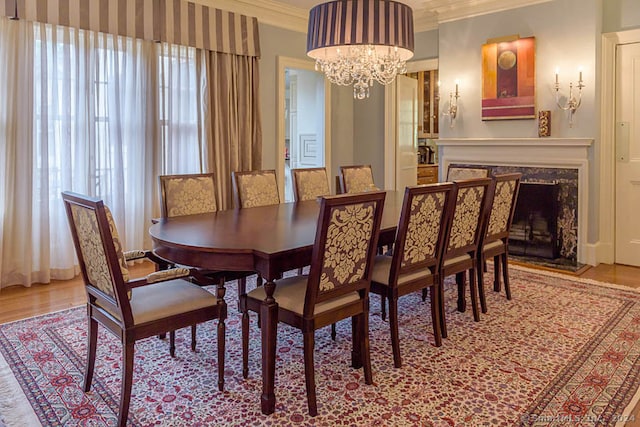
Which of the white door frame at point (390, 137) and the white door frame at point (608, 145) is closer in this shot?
the white door frame at point (608, 145)

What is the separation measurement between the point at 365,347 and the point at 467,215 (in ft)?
3.80

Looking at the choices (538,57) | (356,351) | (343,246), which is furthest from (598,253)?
(343,246)

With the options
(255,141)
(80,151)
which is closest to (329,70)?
(255,141)

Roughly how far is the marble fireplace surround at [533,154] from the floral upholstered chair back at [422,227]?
8.62 feet

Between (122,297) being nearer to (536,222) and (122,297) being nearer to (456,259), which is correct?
(456,259)

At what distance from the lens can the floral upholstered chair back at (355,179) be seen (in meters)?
4.44

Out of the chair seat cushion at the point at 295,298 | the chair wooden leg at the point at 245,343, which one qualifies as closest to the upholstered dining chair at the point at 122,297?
the chair wooden leg at the point at 245,343

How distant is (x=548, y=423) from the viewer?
2.05 m

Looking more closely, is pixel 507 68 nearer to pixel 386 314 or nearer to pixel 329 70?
pixel 329 70

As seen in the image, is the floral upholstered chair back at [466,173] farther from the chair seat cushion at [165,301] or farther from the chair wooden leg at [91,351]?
the chair wooden leg at [91,351]

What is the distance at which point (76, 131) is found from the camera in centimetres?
416

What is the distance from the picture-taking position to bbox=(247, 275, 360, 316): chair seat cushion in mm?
2195

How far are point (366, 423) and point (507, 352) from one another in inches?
44.0

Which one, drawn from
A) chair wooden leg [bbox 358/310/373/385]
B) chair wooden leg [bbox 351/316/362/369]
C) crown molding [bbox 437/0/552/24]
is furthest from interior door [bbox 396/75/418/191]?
chair wooden leg [bbox 358/310/373/385]
